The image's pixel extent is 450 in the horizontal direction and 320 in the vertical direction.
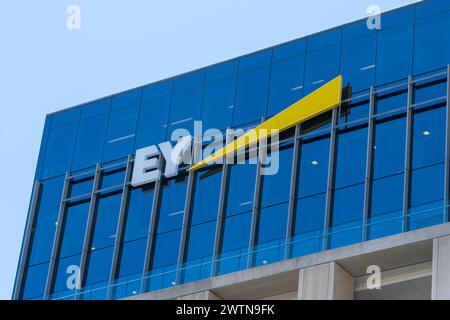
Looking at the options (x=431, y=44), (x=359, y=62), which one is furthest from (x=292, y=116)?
(x=431, y=44)

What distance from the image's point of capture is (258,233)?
54156 mm

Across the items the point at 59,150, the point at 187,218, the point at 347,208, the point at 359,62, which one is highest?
the point at 359,62

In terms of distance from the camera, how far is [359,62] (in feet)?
186

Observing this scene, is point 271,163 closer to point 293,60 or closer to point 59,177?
point 293,60

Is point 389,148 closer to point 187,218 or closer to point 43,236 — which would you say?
point 187,218

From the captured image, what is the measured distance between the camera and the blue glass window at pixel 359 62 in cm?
5606

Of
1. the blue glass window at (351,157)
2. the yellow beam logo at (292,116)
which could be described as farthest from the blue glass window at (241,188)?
the blue glass window at (351,157)

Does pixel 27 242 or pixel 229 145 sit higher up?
pixel 229 145

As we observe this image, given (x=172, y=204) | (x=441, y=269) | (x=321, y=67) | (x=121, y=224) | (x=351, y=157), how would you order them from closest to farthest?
1. (x=441, y=269)
2. (x=351, y=157)
3. (x=321, y=67)
4. (x=172, y=204)
5. (x=121, y=224)

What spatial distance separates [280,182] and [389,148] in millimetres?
4438

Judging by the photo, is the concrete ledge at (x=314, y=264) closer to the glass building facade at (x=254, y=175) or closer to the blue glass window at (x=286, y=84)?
the glass building facade at (x=254, y=175)

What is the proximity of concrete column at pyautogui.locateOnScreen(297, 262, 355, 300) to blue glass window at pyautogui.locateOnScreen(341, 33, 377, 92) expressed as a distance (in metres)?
9.78

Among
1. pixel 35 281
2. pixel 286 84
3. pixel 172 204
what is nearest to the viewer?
pixel 172 204

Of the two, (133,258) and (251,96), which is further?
(251,96)
